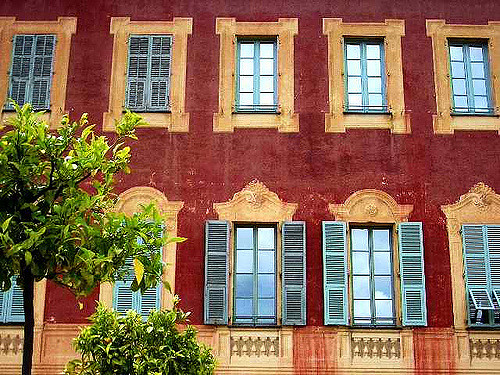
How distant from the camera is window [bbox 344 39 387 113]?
17.8 metres

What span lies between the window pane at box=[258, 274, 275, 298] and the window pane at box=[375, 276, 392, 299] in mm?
1794

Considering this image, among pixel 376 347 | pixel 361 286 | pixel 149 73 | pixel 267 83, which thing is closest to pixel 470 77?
pixel 267 83

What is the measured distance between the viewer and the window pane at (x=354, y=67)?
18.0 metres

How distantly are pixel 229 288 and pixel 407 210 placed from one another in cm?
344

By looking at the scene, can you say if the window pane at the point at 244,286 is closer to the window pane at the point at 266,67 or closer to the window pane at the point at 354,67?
the window pane at the point at 266,67

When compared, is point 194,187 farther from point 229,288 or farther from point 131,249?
point 131,249

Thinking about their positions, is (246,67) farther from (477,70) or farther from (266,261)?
(477,70)

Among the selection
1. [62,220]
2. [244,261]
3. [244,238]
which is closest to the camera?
[62,220]

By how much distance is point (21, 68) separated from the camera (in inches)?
→ 710

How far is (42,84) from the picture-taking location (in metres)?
17.9

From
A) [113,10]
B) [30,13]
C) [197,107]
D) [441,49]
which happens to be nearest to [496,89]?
[441,49]

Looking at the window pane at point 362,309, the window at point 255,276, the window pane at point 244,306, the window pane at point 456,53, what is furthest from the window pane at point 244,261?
the window pane at point 456,53

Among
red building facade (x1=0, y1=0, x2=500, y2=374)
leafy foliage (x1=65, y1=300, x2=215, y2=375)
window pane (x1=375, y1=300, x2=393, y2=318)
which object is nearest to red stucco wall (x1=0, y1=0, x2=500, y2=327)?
red building facade (x1=0, y1=0, x2=500, y2=374)

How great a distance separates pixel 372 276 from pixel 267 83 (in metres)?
4.11
